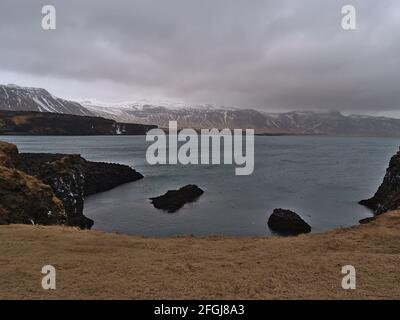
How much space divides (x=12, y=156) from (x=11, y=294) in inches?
1234

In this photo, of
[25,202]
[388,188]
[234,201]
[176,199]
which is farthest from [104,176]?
[388,188]

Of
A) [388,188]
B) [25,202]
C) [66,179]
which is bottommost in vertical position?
[25,202]

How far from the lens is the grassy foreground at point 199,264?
1419 centimetres

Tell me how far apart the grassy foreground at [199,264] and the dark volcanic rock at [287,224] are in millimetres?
24490

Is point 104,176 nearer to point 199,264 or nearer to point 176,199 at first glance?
point 176,199

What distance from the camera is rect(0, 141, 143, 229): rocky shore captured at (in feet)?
99.4

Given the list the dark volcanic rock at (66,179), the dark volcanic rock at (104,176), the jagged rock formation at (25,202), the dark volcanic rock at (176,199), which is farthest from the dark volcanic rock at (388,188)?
the dark volcanic rock at (104,176)

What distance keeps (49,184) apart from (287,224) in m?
31.9

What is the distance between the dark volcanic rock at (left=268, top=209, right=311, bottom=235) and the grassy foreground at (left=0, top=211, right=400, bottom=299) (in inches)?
964

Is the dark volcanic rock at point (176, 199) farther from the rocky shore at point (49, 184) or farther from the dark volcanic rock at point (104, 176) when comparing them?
the dark volcanic rock at point (104, 176)

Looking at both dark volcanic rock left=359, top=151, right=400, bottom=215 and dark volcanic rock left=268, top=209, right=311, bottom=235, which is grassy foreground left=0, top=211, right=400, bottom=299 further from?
dark volcanic rock left=359, top=151, right=400, bottom=215

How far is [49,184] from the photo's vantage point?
5003cm

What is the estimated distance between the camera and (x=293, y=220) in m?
50.0
